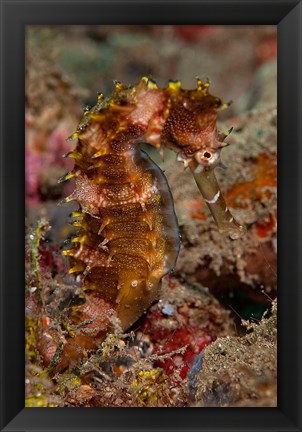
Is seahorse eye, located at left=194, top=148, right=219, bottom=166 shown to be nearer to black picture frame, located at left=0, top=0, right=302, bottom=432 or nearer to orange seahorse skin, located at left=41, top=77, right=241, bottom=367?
orange seahorse skin, located at left=41, top=77, right=241, bottom=367

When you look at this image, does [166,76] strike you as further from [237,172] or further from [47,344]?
[47,344]

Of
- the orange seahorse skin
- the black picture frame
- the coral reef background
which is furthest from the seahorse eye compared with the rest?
the coral reef background

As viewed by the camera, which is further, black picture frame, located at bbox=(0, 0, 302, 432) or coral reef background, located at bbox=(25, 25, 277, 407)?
coral reef background, located at bbox=(25, 25, 277, 407)

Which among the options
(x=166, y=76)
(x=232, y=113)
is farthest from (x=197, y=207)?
(x=166, y=76)

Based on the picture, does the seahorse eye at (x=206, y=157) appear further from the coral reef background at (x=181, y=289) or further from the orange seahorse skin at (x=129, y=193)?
the coral reef background at (x=181, y=289)
